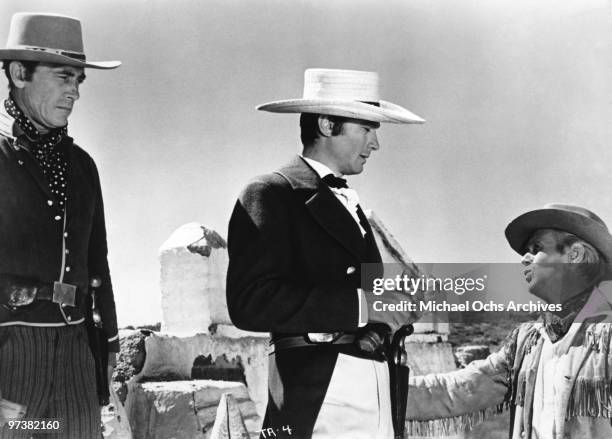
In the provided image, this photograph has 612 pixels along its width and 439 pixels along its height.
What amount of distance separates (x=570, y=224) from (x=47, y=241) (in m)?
2.26

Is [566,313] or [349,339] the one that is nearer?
[349,339]

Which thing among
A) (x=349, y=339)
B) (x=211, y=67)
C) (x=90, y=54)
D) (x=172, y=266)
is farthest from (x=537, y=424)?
(x=90, y=54)

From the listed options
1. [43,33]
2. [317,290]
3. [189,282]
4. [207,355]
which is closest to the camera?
→ [317,290]

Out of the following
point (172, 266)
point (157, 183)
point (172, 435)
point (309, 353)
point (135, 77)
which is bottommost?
point (172, 435)

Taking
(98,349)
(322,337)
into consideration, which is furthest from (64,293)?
(322,337)

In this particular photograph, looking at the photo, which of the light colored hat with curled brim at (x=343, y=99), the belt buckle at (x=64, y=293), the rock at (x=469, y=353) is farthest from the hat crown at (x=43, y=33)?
the rock at (x=469, y=353)

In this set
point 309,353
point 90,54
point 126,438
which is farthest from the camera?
point 90,54

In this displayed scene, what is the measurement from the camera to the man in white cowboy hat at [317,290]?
402 centimetres

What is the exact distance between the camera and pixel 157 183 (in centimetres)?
539

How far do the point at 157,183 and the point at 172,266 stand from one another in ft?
1.45

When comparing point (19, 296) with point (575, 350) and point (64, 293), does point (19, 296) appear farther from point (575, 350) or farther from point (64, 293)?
point (575, 350)

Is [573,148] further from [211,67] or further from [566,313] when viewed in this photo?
[211,67]

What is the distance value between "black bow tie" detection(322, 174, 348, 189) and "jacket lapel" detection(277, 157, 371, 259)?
3 centimetres

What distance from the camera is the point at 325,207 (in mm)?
4180
